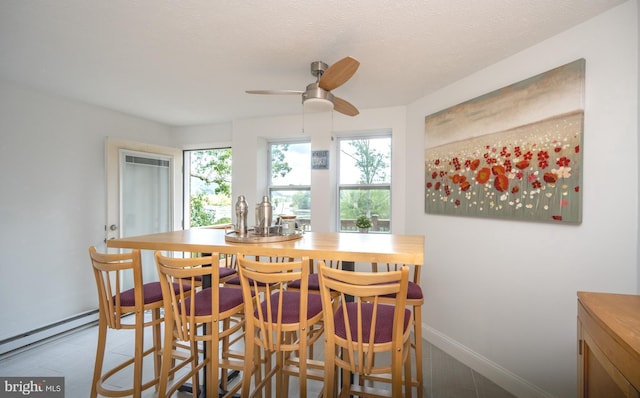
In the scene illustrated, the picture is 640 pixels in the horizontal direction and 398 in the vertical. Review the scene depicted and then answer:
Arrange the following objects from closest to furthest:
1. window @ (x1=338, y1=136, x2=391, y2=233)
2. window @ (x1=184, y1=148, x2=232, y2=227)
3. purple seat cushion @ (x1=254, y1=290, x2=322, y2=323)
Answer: purple seat cushion @ (x1=254, y1=290, x2=322, y2=323)
window @ (x1=338, y1=136, x2=391, y2=233)
window @ (x1=184, y1=148, x2=232, y2=227)

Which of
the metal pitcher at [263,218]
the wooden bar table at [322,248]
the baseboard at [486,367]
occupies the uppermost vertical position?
the metal pitcher at [263,218]

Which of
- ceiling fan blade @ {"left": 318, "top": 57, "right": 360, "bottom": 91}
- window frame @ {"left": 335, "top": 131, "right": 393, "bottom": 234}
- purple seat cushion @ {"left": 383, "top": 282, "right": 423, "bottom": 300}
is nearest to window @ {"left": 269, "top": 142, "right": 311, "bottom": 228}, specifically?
window frame @ {"left": 335, "top": 131, "right": 393, "bottom": 234}

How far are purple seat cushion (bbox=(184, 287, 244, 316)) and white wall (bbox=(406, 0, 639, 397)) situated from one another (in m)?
2.00

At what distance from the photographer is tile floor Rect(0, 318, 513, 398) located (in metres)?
2.24

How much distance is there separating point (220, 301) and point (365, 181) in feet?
8.52

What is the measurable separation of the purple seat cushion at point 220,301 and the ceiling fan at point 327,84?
134cm

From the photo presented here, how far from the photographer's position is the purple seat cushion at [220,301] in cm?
165

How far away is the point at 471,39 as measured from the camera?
80.6 inches

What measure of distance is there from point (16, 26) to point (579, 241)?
3760 millimetres

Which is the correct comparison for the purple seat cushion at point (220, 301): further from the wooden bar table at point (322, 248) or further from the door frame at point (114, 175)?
the door frame at point (114, 175)

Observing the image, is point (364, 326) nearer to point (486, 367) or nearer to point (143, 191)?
point (486, 367)

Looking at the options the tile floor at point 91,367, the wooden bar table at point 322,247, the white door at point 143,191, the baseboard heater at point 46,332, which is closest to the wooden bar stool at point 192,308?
the wooden bar table at point 322,247

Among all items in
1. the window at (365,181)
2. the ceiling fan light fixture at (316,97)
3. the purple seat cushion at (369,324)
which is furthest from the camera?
the window at (365,181)

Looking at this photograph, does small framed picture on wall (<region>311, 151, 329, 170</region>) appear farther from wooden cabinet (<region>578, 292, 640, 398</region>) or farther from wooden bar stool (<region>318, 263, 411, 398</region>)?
wooden cabinet (<region>578, 292, 640, 398</region>)
